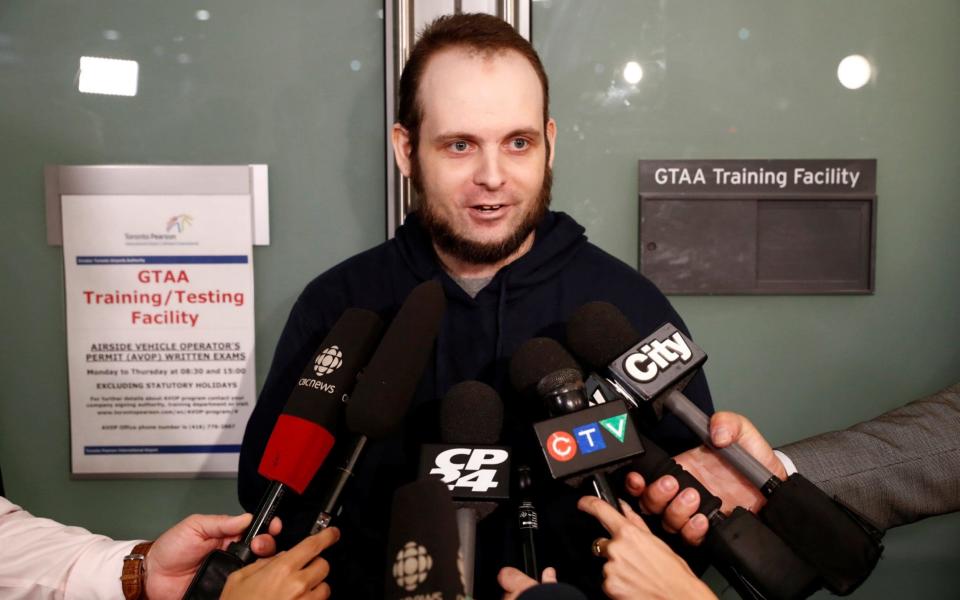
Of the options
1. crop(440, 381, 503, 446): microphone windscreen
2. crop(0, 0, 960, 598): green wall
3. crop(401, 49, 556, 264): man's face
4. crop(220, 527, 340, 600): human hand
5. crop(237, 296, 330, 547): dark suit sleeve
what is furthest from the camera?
crop(0, 0, 960, 598): green wall

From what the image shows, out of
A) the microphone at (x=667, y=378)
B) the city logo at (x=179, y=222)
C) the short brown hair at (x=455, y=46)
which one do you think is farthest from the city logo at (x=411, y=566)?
the city logo at (x=179, y=222)

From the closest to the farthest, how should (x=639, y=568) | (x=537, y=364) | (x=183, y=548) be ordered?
1. (x=639, y=568)
2. (x=537, y=364)
3. (x=183, y=548)

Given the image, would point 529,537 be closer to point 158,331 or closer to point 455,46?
point 455,46

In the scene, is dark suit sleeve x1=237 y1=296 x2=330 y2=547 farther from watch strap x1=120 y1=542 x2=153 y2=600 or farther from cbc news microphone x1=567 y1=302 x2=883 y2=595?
cbc news microphone x1=567 y1=302 x2=883 y2=595

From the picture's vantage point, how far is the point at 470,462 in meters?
0.83

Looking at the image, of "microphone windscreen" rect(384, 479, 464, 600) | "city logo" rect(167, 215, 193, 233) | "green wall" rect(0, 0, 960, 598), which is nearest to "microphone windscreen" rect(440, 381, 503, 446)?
"microphone windscreen" rect(384, 479, 464, 600)

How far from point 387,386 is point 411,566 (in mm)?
241

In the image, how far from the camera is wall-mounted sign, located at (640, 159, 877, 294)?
1581mm

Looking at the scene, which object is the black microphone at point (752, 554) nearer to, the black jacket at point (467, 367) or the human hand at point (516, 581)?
the human hand at point (516, 581)

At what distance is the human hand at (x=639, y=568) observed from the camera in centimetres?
81

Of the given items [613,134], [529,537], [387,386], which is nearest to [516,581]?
[529,537]

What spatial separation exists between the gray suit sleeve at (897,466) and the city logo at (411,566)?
3.18ft

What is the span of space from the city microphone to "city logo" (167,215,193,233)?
2.80ft

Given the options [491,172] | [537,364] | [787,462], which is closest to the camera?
[537,364]
